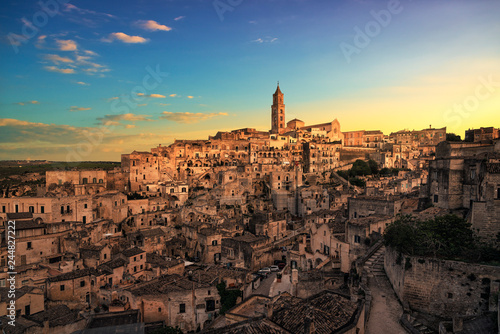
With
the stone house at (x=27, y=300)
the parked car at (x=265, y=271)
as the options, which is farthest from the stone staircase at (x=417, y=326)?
the stone house at (x=27, y=300)

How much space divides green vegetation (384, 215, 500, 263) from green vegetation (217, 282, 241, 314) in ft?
32.8

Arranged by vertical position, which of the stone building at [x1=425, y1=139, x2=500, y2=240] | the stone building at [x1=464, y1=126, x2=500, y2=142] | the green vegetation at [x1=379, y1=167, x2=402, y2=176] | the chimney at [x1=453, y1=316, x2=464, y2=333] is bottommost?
the chimney at [x1=453, y1=316, x2=464, y2=333]

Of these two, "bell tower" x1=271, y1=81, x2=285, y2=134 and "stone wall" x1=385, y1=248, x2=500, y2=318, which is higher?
"bell tower" x1=271, y1=81, x2=285, y2=134

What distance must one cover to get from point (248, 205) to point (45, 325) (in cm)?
3158

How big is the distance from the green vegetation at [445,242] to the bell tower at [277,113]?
74918 mm

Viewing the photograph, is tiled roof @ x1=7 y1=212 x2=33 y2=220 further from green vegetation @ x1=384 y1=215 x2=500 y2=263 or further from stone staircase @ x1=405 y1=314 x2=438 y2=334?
stone staircase @ x1=405 y1=314 x2=438 y2=334

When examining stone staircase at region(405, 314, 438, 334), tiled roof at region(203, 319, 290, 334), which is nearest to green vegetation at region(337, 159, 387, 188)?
stone staircase at region(405, 314, 438, 334)

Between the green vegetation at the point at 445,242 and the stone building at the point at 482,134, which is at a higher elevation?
the stone building at the point at 482,134

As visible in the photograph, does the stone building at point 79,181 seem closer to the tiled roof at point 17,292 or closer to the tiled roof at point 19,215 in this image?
the tiled roof at point 19,215

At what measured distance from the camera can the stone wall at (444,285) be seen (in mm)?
12266

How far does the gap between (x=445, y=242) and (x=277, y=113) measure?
258 feet

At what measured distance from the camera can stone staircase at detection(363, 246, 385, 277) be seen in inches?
667

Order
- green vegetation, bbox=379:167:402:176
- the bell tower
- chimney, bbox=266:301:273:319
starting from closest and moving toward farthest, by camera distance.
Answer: chimney, bbox=266:301:273:319 → green vegetation, bbox=379:167:402:176 → the bell tower

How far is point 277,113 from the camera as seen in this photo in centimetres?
9050
